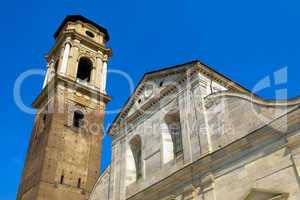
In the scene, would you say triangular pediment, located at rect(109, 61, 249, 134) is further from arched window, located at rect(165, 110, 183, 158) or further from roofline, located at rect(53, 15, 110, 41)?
roofline, located at rect(53, 15, 110, 41)

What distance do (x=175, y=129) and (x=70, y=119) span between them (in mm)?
12959

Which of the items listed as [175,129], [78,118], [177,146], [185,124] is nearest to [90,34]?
[78,118]

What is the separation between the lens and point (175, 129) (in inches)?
566

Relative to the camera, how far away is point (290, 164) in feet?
31.1

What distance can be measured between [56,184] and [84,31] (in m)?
15.7

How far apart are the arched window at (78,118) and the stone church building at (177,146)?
0.23ft

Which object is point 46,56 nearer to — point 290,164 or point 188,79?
point 188,79

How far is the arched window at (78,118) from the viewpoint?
85.5 feet

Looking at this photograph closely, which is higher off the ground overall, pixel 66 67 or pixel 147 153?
pixel 66 67

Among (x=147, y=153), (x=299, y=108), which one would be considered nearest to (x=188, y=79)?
(x=147, y=153)

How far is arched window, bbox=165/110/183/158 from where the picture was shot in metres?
13.7

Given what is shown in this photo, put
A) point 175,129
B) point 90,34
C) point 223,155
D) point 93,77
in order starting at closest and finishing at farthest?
point 223,155 < point 175,129 < point 93,77 < point 90,34

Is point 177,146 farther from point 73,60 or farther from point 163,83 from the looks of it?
point 73,60

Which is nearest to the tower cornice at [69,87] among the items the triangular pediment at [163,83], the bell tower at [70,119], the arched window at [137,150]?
the bell tower at [70,119]
